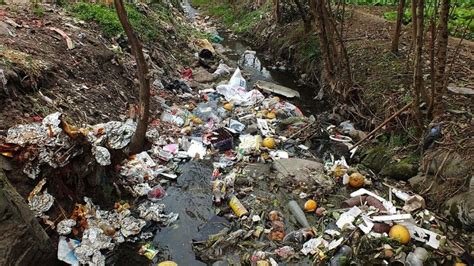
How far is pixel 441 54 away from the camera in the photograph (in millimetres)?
4648

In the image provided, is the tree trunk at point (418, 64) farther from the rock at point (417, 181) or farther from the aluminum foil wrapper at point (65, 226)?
the aluminum foil wrapper at point (65, 226)

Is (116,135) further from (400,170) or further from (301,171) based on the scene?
(400,170)

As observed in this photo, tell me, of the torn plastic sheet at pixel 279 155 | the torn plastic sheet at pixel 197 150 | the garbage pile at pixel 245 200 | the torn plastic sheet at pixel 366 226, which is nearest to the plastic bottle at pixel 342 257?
the garbage pile at pixel 245 200

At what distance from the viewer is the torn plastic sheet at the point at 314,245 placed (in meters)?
3.88

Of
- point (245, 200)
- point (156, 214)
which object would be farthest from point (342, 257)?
point (156, 214)

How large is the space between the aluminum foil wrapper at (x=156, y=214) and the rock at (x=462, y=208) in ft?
9.99

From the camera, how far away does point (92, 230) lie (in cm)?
377

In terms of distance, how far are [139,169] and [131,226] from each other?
104cm

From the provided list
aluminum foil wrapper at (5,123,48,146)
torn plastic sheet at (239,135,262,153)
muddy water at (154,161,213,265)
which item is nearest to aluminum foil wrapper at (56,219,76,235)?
aluminum foil wrapper at (5,123,48,146)

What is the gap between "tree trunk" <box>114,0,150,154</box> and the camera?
4342 millimetres

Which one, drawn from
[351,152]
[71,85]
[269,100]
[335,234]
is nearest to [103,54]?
[71,85]

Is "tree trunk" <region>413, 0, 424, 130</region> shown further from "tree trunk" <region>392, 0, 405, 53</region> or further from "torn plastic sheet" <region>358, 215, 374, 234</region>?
"tree trunk" <region>392, 0, 405, 53</region>

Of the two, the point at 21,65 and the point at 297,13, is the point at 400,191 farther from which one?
the point at 297,13

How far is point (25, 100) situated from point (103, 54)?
8.17ft
